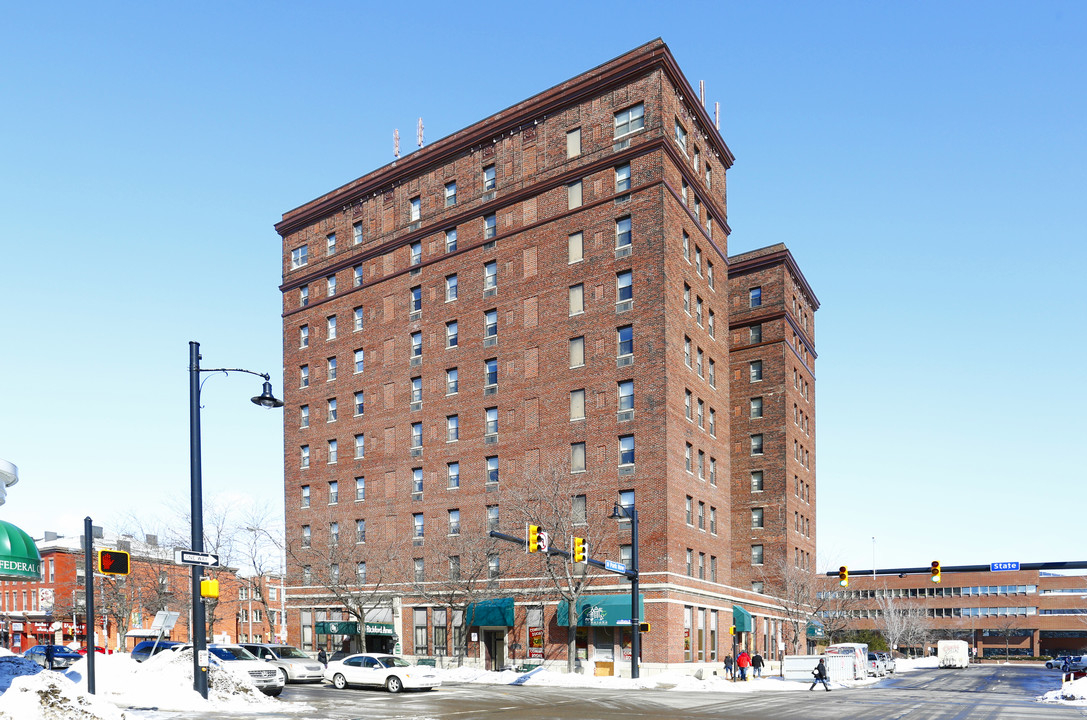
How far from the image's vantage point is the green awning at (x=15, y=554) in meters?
22.9

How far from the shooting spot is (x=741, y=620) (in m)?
64.4

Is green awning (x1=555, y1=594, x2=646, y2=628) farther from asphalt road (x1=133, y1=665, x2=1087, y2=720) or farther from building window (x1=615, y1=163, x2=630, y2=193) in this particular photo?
building window (x1=615, y1=163, x2=630, y2=193)

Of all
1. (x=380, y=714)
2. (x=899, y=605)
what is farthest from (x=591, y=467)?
(x=899, y=605)

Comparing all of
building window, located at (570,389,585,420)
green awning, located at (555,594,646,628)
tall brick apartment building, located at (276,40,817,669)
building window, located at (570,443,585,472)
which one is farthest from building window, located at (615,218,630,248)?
green awning, located at (555,594,646,628)

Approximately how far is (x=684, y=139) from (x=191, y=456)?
4395 cm

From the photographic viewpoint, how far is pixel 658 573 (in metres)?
53.1

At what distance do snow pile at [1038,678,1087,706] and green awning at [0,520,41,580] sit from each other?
118ft

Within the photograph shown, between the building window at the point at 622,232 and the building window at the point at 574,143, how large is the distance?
5810mm

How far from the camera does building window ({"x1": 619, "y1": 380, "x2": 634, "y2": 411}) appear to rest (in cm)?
5597

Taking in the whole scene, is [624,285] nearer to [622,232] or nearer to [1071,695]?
[622,232]

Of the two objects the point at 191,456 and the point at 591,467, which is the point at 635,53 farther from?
the point at 191,456

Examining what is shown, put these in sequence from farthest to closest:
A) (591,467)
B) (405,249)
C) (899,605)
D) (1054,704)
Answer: (899,605) → (405,249) → (591,467) → (1054,704)

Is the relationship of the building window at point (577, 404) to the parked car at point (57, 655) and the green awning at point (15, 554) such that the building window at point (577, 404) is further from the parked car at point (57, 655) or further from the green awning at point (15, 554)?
the green awning at point (15, 554)

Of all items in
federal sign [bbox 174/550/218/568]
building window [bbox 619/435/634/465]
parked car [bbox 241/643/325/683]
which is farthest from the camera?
building window [bbox 619/435/634/465]
